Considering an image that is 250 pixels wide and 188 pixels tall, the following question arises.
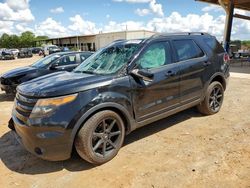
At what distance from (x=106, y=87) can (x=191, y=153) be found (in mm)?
1632

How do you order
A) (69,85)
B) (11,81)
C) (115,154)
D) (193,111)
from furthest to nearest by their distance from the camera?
1. (11,81)
2. (193,111)
3. (115,154)
4. (69,85)

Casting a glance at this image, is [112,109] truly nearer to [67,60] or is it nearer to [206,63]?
[206,63]

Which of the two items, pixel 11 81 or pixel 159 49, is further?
pixel 11 81

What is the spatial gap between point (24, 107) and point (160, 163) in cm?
205

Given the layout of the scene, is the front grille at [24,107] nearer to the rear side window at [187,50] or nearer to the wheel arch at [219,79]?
the rear side window at [187,50]

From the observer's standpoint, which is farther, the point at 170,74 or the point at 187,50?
the point at 187,50

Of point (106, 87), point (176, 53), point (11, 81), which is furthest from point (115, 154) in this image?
point (11, 81)

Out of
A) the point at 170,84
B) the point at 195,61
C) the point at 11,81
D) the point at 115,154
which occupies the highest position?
the point at 195,61

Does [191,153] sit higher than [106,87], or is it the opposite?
[106,87]

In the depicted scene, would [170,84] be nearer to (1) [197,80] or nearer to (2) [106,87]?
(1) [197,80]

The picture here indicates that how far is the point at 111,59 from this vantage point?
439cm

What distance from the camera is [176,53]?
476 cm

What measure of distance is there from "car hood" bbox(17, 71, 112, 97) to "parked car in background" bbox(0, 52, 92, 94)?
434cm

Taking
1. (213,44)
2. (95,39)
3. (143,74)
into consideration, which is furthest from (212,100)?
(95,39)
